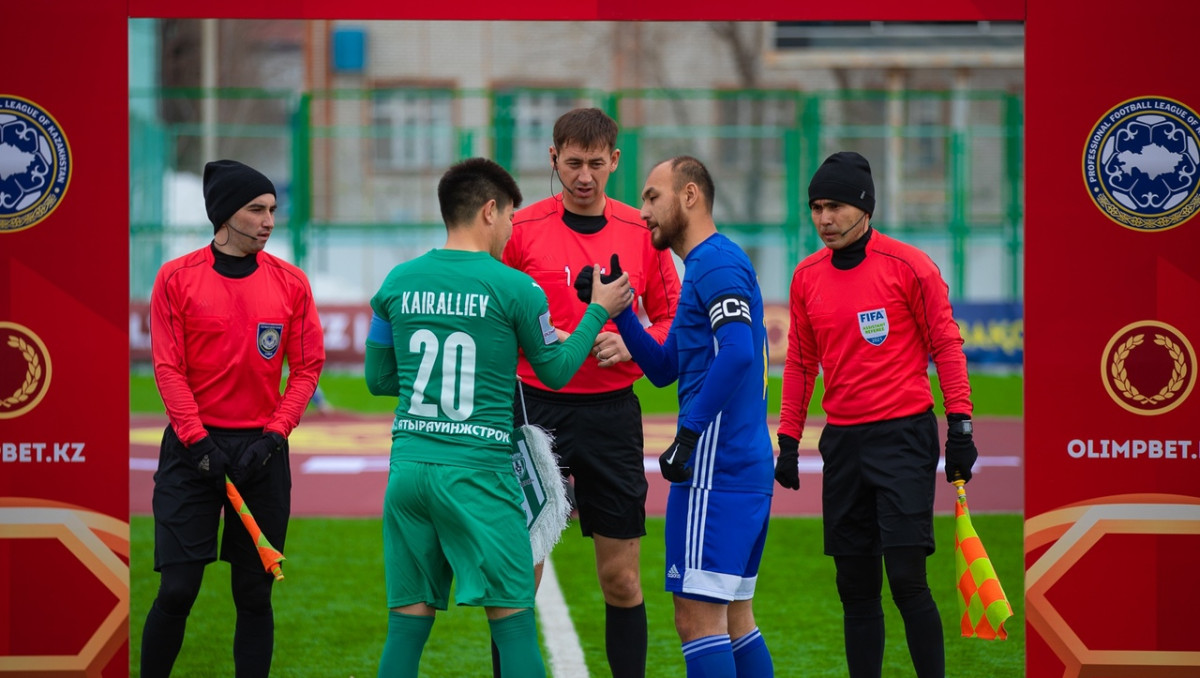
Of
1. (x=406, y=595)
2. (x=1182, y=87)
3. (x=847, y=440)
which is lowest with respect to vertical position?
(x=406, y=595)

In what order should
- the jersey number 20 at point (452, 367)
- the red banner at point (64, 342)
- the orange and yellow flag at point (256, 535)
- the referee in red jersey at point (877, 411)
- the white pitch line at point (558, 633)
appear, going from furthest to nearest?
the white pitch line at point (558, 633) → the red banner at point (64, 342) → the referee in red jersey at point (877, 411) → the orange and yellow flag at point (256, 535) → the jersey number 20 at point (452, 367)

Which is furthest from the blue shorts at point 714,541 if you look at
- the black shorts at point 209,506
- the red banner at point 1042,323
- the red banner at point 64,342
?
the red banner at point 64,342

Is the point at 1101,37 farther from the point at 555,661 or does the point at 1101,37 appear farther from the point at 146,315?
the point at 146,315

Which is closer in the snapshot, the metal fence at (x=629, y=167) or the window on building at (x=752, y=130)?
the metal fence at (x=629, y=167)

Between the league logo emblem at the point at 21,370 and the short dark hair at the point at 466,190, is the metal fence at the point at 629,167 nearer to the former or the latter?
the league logo emblem at the point at 21,370

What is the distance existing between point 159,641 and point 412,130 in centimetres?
1880

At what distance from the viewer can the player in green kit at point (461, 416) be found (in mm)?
4750

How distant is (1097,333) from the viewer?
18.9ft

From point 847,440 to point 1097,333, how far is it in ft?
3.80

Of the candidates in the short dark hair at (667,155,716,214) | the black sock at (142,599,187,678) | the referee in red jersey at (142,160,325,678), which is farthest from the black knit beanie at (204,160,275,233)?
the short dark hair at (667,155,716,214)

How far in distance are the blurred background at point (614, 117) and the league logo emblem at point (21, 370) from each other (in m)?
16.6

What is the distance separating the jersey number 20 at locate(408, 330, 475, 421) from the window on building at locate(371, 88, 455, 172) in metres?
19.4

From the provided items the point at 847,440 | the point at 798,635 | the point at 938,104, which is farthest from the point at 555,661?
the point at 938,104

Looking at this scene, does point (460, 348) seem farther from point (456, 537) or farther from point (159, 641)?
point (159, 641)
